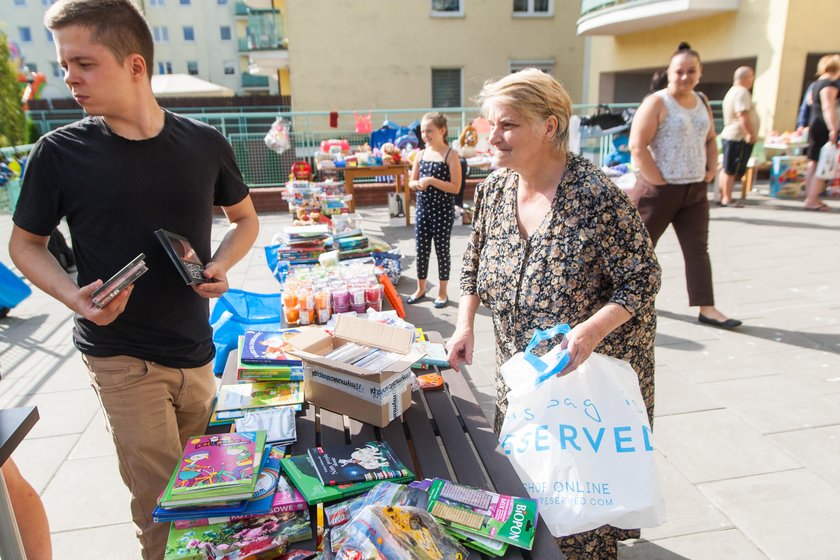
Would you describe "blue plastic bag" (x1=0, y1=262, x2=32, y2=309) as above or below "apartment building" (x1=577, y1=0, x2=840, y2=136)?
below

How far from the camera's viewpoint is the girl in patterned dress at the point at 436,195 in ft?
17.9

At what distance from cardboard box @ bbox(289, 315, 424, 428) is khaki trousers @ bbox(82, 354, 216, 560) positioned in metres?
0.46

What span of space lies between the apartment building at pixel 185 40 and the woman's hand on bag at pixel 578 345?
4471 cm

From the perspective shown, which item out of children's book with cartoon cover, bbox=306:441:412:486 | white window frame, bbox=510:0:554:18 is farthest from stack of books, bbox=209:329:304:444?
white window frame, bbox=510:0:554:18

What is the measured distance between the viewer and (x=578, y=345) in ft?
5.41

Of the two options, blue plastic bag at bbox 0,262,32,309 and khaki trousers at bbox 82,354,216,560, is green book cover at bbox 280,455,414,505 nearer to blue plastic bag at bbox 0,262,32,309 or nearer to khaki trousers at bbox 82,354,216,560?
khaki trousers at bbox 82,354,216,560

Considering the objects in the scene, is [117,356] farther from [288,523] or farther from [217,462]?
[288,523]

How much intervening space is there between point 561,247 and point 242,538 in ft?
4.11

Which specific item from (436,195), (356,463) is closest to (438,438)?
(356,463)

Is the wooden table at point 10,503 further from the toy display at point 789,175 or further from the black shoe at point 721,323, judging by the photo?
the toy display at point 789,175

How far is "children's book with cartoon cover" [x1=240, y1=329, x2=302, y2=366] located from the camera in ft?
7.88

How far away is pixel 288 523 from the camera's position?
1510 mm

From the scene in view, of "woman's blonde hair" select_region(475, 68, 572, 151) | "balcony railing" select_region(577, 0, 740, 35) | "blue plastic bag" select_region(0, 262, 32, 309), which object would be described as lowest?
"blue plastic bag" select_region(0, 262, 32, 309)

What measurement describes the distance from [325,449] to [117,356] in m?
0.75
